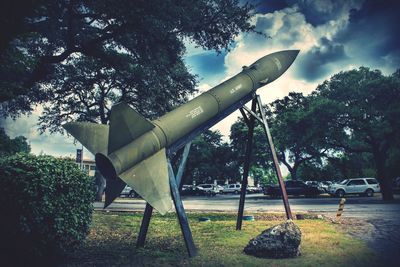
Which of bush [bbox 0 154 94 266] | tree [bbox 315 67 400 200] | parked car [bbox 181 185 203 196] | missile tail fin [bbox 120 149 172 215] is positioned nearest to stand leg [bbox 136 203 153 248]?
missile tail fin [bbox 120 149 172 215]

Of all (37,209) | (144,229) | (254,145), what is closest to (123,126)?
(37,209)

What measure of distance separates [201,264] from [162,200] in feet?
5.04

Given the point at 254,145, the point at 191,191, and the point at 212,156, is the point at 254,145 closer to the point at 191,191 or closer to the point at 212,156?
the point at 212,156

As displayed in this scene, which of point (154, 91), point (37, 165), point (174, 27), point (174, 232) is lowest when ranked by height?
point (174, 232)

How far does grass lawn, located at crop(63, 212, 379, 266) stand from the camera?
582cm

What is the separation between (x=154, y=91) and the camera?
50.6 ft

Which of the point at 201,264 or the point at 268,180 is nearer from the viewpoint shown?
the point at 201,264

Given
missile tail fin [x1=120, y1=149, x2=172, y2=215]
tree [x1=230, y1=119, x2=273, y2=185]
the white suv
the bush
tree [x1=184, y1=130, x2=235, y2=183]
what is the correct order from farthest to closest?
tree [x1=184, y1=130, x2=235, y2=183]
tree [x1=230, y1=119, x2=273, y2=185]
the white suv
missile tail fin [x1=120, y1=149, x2=172, y2=215]
the bush

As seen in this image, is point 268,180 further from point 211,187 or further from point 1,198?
point 1,198

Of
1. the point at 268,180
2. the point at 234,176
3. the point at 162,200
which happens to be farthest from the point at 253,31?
the point at 268,180

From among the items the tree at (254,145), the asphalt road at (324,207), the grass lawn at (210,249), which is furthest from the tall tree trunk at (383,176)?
the tree at (254,145)

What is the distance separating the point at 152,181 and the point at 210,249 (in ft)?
8.10

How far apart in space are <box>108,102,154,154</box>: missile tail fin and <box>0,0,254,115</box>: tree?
15.0 ft

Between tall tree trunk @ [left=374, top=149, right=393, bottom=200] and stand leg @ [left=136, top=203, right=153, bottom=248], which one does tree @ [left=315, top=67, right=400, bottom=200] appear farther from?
stand leg @ [left=136, top=203, right=153, bottom=248]
